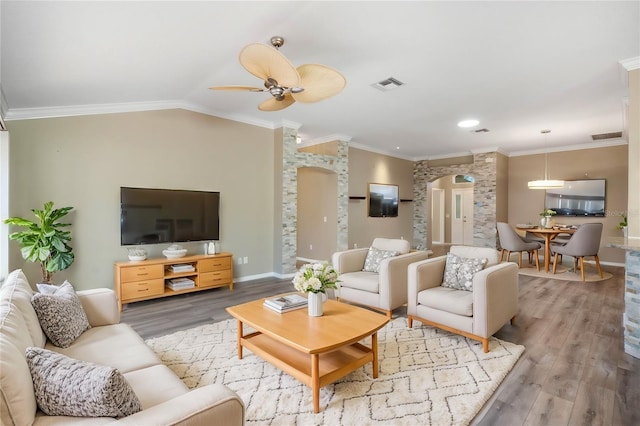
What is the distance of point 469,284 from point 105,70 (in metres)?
4.03

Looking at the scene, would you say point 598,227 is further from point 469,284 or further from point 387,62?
point 387,62

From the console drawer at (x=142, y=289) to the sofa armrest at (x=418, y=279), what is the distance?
310cm

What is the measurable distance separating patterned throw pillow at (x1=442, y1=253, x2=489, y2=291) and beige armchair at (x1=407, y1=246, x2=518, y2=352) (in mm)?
62

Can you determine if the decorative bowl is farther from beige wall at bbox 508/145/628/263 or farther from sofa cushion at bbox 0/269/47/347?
beige wall at bbox 508/145/628/263

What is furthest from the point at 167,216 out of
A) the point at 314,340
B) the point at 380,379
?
the point at 380,379

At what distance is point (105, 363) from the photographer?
177cm

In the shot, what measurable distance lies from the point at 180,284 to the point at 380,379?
308 centimetres

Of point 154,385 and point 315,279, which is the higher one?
point 315,279

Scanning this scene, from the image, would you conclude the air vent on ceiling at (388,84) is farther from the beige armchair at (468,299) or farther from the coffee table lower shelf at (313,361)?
the coffee table lower shelf at (313,361)

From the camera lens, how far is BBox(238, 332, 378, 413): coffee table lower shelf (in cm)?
198

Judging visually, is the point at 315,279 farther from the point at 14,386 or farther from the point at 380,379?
the point at 14,386

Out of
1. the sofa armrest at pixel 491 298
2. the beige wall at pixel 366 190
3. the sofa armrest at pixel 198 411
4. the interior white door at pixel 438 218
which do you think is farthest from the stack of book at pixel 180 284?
the interior white door at pixel 438 218

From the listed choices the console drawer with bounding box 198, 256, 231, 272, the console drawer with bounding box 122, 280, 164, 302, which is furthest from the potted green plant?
the console drawer with bounding box 198, 256, 231, 272

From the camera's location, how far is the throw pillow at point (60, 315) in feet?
6.24
